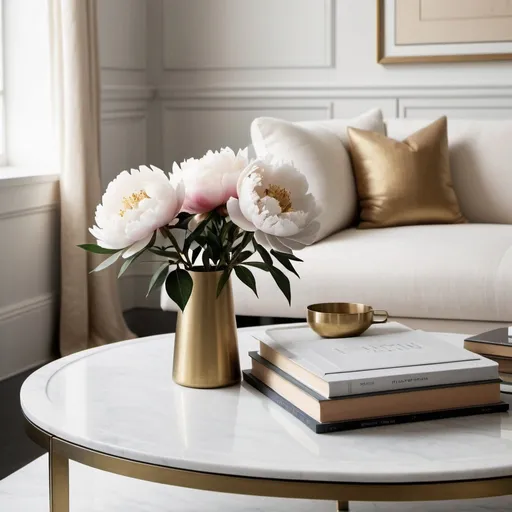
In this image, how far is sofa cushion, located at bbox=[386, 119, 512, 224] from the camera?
3.50m

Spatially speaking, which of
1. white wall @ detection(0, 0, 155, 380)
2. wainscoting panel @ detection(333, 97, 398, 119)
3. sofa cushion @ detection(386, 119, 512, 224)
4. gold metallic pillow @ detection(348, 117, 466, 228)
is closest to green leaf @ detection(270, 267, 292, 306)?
gold metallic pillow @ detection(348, 117, 466, 228)

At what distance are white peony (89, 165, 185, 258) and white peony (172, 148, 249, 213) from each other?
0.02 m

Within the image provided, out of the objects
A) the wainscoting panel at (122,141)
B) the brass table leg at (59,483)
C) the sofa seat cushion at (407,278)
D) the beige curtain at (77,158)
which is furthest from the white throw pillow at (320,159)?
the brass table leg at (59,483)

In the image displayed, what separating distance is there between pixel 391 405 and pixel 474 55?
9.99ft

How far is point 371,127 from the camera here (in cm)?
360

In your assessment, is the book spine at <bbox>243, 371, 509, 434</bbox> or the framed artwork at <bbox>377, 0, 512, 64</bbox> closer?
the book spine at <bbox>243, 371, 509, 434</bbox>

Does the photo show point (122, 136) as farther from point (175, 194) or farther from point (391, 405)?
point (391, 405)

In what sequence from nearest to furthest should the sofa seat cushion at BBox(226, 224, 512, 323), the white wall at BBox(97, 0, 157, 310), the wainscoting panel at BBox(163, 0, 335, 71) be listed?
the sofa seat cushion at BBox(226, 224, 512, 323)
the white wall at BBox(97, 0, 157, 310)
the wainscoting panel at BBox(163, 0, 335, 71)

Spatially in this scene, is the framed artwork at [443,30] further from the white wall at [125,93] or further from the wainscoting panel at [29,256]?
the wainscoting panel at [29,256]

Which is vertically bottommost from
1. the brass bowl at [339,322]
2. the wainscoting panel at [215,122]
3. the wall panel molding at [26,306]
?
the wall panel molding at [26,306]

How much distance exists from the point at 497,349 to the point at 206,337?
49cm

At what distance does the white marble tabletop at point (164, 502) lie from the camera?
1.98 m

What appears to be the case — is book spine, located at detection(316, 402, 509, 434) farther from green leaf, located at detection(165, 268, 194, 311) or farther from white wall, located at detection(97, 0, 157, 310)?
white wall, located at detection(97, 0, 157, 310)

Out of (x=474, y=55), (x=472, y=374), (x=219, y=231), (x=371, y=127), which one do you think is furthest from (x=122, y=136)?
(x=472, y=374)
